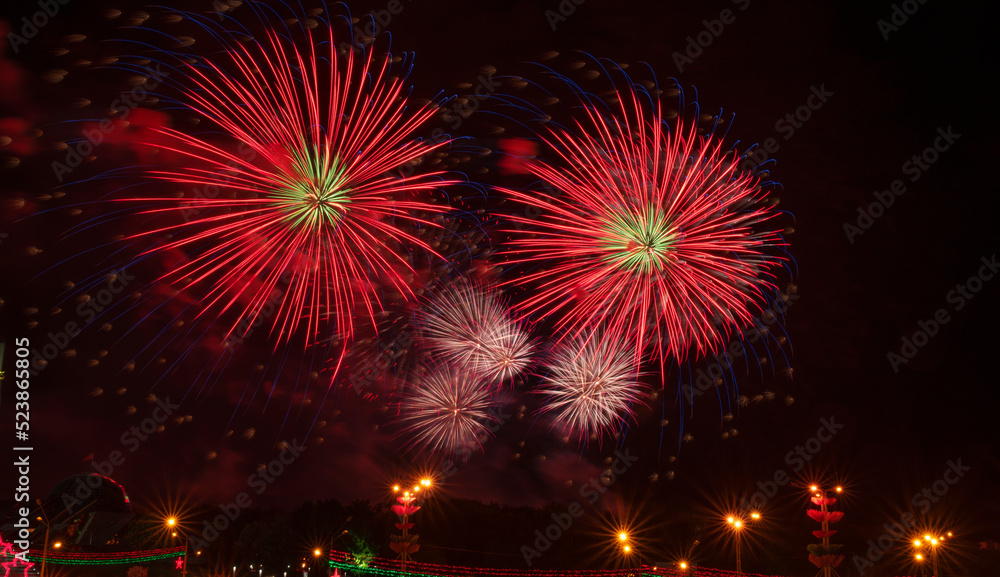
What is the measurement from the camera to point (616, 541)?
68.7 m

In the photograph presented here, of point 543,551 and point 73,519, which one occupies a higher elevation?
point 73,519

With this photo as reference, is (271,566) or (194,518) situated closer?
(271,566)

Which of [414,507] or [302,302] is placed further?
[414,507]

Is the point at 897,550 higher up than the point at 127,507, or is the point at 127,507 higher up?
the point at 127,507

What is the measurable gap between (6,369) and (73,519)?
75.2 meters

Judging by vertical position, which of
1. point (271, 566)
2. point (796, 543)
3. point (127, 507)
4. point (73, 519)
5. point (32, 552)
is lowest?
point (796, 543)

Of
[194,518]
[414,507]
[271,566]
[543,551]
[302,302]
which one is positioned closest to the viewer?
[302,302]

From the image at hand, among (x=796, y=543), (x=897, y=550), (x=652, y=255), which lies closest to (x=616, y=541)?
(x=796, y=543)

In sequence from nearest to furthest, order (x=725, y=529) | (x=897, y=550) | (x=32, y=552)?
(x=897, y=550) → (x=32, y=552) → (x=725, y=529)

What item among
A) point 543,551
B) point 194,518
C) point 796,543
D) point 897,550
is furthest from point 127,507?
point 897,550

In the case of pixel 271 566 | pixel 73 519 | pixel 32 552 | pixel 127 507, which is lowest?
pixel 32 552

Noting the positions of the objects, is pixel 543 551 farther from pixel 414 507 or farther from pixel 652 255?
pixel 652 255

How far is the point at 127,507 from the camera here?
10144 cm

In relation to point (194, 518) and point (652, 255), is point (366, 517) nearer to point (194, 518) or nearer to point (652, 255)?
point (194, 518)
